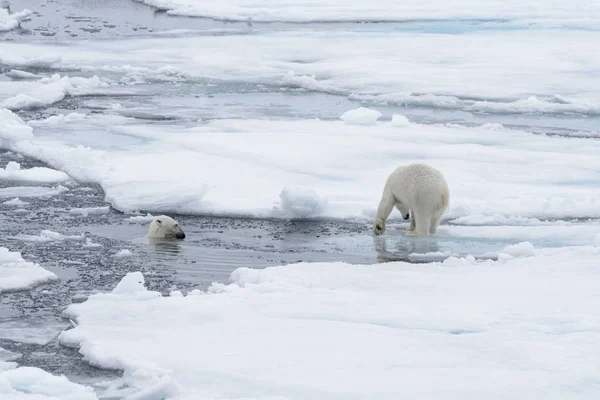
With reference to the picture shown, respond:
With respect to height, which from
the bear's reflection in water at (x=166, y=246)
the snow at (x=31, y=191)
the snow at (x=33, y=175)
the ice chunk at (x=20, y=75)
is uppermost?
the ice chunk at (x=20, y=75)

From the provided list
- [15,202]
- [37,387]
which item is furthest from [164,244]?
[37,387]

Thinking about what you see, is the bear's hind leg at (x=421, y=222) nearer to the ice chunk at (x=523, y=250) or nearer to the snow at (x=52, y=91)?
the ice chunk at (x=523, y=250)

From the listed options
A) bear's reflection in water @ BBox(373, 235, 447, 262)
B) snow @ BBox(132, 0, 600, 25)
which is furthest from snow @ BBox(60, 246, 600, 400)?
snow @ BBox(132, 0, 600, 25)

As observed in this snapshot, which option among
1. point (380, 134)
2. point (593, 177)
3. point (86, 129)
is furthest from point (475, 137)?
point (86, 129)

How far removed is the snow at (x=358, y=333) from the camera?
3.85 m

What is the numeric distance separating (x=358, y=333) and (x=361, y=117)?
6.90 meters

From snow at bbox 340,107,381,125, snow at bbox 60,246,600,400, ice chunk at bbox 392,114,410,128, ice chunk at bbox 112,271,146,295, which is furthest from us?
snow at bbox 340,107,381,125

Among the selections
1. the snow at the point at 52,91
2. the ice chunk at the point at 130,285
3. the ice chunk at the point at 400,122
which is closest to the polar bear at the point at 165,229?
the ice chunk at the point at 130,285

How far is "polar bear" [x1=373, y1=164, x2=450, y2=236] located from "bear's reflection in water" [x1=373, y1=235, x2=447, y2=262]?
6 centimetres

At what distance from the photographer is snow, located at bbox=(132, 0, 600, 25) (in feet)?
76.4

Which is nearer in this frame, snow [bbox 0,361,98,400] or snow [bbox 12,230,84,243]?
snow [bbox 0,361,98,400]

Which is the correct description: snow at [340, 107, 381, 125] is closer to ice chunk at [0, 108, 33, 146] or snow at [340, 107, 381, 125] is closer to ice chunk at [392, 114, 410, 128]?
ice chunk at [392, 114, 410, 128]

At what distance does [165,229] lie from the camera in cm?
659

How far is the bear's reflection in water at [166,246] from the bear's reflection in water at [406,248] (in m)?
1.32
